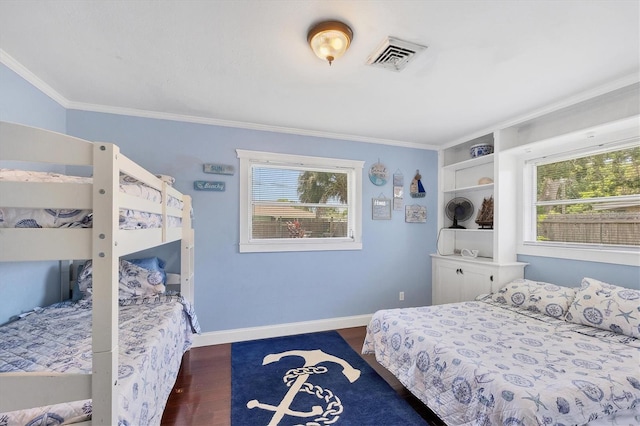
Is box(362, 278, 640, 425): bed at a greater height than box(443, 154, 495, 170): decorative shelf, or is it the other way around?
box(443, 154, 495, 170): decorative shelf

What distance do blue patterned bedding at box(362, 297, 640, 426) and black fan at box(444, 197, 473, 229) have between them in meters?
1.45

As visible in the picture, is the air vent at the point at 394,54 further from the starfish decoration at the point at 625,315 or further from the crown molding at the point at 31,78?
the crown molding at the point at 31,78

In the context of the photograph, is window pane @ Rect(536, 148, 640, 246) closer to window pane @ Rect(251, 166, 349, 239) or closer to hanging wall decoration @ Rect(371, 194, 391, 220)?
hanging wall decoration @ Rect(371, 194, 391, 220)

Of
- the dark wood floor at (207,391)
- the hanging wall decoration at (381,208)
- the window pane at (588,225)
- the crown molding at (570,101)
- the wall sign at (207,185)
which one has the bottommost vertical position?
the dark wood floor at (207,391)

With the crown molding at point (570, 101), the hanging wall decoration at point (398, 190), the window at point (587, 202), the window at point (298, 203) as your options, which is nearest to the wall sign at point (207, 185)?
the window at point (298, 203)

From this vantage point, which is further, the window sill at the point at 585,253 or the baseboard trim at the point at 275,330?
the baseboard trim at the point at 275,330

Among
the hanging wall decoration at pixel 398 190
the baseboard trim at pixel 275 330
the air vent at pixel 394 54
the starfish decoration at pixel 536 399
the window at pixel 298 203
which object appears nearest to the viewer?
the starfish decoration at pixel 536 399

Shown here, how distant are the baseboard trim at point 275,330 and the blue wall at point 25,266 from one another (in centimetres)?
131

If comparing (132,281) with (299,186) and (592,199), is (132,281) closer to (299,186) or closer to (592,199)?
(299,186)

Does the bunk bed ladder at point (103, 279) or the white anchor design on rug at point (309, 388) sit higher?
the bunk bed ladder at point (103, 279)

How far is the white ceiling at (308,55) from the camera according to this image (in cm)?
145

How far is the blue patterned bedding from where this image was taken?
1.32 m

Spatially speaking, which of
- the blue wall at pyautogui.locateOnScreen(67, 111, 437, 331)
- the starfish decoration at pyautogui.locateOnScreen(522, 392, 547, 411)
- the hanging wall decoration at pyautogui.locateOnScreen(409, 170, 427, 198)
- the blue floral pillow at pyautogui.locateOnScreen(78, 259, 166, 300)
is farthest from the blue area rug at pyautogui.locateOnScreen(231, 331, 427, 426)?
the hanging wall decoration at pyautogui.locateOnScreen(409, 170, 427, 198)

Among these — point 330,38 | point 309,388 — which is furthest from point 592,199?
point 309,388
